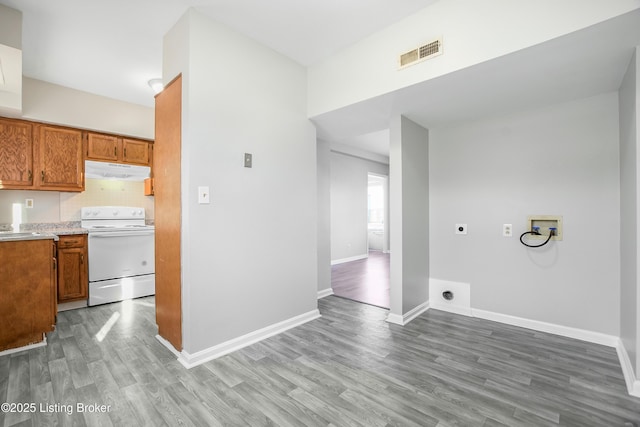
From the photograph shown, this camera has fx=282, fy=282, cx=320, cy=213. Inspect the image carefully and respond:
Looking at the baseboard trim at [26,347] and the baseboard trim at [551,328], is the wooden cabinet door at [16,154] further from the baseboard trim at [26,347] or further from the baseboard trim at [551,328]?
the baseboard trim at [551,328]

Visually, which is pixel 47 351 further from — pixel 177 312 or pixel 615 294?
pixel 615 294

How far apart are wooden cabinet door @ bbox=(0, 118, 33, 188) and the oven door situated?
102 cm

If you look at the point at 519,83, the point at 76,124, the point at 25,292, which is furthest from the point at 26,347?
the point at 519,83

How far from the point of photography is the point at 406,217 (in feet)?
10.3

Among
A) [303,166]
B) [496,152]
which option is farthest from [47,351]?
[496,152]

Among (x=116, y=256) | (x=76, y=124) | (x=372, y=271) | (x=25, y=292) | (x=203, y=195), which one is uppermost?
(x=76, y=124)

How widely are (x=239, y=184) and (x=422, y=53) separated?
6.14ft

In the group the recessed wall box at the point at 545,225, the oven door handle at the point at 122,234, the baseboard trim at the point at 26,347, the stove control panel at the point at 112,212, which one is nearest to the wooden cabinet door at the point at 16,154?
the stove control panel at the point at 112,212

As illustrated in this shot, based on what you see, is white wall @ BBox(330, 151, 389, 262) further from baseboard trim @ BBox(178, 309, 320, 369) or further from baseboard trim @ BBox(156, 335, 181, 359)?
baseboard trim @ BBox(156, 335, 181, 359)

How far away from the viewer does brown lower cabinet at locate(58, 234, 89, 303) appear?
3473 mm

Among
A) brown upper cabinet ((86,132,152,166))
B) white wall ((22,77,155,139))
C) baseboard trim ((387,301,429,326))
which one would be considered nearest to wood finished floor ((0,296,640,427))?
baseboard trim ((387,301,429,326))

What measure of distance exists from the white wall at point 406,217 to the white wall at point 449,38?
687mm

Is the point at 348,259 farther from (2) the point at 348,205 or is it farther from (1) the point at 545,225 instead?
(1) the point at 545,225

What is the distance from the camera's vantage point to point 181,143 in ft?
7.59
